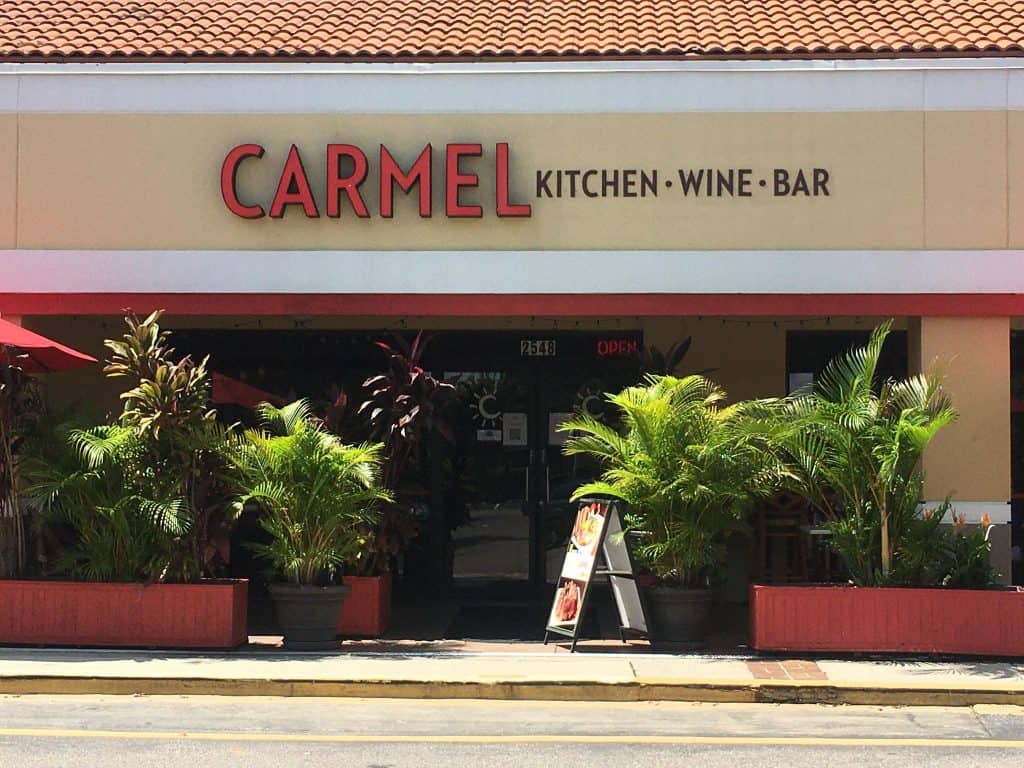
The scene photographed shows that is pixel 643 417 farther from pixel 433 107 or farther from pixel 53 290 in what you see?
pixel 53 290

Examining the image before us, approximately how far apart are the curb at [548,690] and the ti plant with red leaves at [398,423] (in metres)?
2.28

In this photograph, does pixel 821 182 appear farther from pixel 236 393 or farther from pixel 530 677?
pixel 236 393

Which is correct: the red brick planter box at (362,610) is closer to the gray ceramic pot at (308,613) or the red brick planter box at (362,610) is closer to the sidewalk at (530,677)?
the gray ceramic pot at (308,613)

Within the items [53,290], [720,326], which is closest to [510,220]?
[720,326]

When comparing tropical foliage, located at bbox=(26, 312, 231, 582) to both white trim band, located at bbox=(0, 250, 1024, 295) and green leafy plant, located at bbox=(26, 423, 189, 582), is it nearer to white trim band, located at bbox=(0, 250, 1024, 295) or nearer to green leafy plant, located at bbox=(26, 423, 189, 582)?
green leafy plant, located at bbox=(26, 423, 189, 582)

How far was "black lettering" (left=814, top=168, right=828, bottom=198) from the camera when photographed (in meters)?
13.2

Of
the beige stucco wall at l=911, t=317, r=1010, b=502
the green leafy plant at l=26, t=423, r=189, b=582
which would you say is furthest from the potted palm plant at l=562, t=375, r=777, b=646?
the green leafy plant at l=26, t=423, r=189, b=582

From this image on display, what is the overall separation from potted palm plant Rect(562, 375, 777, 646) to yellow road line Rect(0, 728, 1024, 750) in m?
2.85

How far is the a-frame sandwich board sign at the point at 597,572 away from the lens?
11789mm

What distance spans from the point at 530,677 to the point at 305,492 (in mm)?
2520

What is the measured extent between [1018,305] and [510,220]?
4844mm

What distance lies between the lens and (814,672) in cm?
1067

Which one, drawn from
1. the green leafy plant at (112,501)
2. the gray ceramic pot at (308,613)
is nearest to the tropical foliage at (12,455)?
the green leafy plant at (112,501)

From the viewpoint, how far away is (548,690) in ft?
33.3
